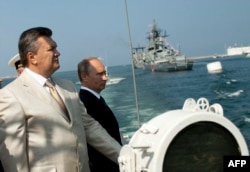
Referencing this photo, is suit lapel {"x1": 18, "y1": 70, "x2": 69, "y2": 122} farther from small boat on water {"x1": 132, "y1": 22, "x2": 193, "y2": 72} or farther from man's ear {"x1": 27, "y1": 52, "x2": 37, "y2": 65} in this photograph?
small boat on water {"x1": 132, "y1": 22, "x2": 193, "y2": 72}

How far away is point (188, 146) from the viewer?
1.37 metres

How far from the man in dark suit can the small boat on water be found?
51001mm

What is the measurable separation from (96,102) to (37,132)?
68cm

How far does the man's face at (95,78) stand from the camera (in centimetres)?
228

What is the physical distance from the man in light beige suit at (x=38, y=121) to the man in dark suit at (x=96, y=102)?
0.42 m

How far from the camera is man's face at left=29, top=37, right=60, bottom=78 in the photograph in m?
1.65

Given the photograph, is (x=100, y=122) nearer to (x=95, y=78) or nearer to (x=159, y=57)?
(x=95, y=78)

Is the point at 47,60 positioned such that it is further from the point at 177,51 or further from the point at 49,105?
the point at 177,51

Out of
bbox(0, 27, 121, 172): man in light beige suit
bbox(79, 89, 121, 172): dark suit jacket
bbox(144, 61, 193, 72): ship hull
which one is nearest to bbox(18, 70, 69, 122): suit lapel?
bbox(0, 27, 121, 172): man in light beige suit

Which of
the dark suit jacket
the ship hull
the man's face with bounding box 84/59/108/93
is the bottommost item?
the ship hull

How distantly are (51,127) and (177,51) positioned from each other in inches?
2223

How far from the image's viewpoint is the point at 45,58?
1.65m

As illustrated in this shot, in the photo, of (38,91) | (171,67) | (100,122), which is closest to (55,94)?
(38,91)

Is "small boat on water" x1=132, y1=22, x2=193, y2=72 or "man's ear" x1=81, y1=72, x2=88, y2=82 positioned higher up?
"man's ear" x1=81, y1=72, x2=88, y2=82
